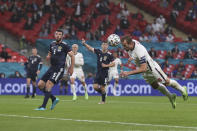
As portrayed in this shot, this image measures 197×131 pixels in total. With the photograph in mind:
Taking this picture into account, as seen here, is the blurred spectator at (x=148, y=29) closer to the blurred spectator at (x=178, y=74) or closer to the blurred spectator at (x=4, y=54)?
the blurred spectator at (x=178, y=74)

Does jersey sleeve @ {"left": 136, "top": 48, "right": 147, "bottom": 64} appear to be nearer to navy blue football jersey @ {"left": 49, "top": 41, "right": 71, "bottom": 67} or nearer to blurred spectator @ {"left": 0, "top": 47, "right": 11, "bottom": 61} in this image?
navy blue football jersey @ {"left": 49, "top": 41, "right": 71, "bottom": 67}

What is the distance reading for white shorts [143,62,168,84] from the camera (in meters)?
13.4

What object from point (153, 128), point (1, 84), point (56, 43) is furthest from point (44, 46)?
point (153, 128)

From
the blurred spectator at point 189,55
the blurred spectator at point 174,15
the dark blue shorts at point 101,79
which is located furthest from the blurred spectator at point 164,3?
the dark blue shorts at point 101,79

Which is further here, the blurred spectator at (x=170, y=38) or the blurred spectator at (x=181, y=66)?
the blurred spectator at (x=170, y=38)

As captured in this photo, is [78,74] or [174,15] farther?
[174,15]

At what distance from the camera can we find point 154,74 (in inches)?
530

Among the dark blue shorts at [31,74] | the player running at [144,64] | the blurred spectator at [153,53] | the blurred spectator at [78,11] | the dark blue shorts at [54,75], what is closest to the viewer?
the player running at [144,64]

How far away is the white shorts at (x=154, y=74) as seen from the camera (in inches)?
527

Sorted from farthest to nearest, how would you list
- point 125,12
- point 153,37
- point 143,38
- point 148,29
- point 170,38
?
1. point 125,12
2. point 148,29
3. point 170,38
4. point 153,37
5. point 143,38

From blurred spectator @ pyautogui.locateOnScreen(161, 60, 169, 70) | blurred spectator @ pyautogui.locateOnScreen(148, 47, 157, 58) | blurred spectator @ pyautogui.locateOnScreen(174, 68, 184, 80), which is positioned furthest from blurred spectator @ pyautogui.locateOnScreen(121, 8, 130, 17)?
blurred spectator @ pyautogui.locateOnScreen(174, 68, 184, 80)

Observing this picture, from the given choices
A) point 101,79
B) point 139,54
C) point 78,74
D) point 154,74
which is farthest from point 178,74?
point 139,54

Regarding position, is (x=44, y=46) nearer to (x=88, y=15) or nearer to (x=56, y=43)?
(x=88, y=15)

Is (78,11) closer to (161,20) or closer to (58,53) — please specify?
(161,20)
